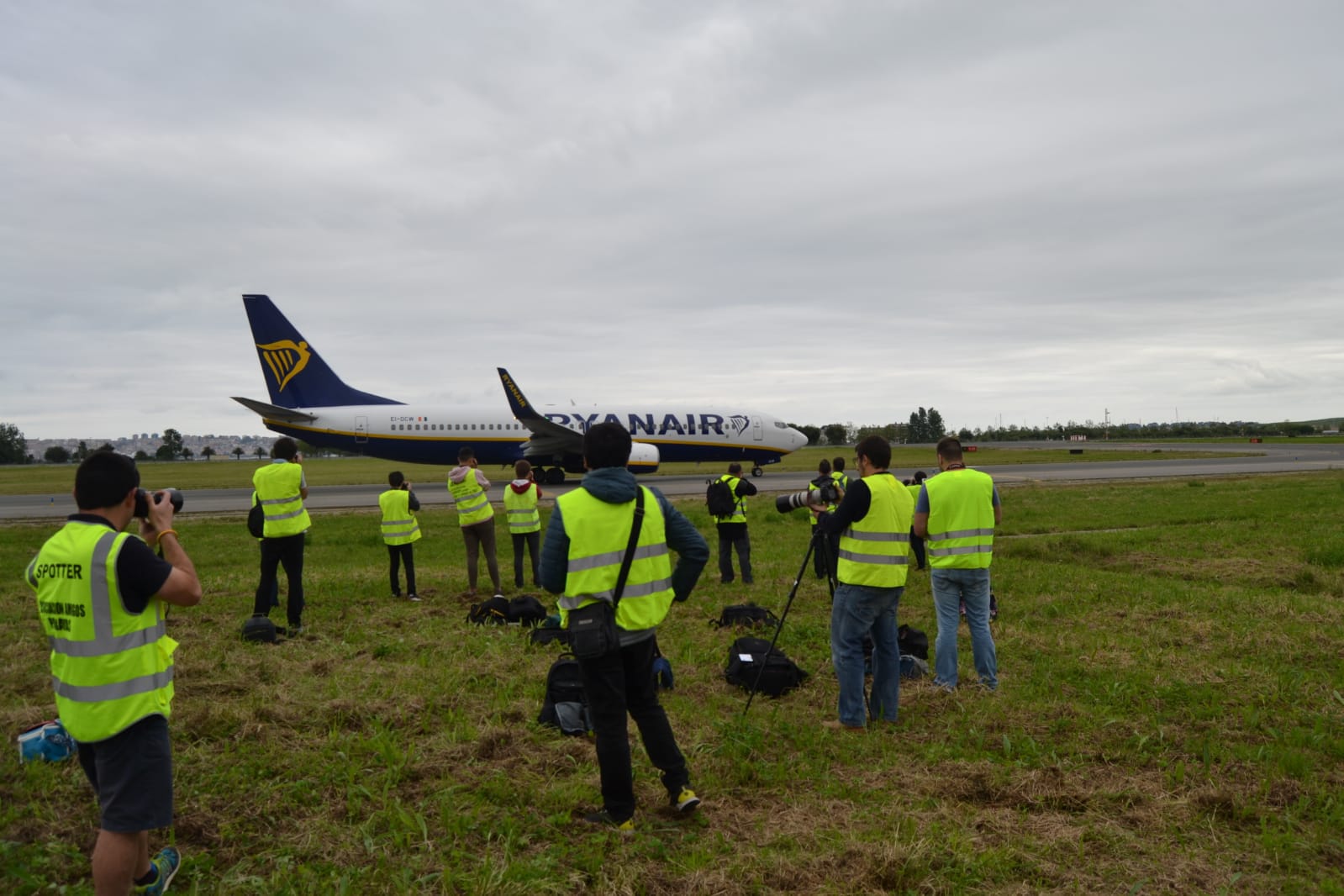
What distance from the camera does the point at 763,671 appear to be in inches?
256

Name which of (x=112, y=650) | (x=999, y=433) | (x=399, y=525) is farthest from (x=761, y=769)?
(x=999, y=433)

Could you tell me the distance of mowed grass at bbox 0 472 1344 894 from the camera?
3869mm

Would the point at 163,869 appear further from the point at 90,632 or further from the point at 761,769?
the point at 761,769

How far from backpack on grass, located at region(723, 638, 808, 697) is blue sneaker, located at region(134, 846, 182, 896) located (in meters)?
4.03

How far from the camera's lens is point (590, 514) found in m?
4.14

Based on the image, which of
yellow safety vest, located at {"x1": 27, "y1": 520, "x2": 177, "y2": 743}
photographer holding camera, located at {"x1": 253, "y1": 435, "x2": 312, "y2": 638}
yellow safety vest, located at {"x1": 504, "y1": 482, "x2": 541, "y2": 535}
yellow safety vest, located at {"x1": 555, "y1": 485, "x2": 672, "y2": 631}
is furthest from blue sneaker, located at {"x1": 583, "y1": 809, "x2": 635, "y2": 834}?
yellow safety vest, located at {"x1": 504, "y1": 482, "x2": 541, "y2": 535}

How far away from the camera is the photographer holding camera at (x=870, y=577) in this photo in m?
5.55

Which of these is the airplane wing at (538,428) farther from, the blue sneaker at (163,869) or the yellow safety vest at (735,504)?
the blue sneaker at (163,869)

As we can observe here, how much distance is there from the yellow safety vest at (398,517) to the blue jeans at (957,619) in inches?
257

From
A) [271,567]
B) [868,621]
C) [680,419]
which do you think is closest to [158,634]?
[868,621]

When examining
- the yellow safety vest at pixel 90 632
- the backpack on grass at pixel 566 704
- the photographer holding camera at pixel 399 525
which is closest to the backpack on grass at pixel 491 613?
the photographer holding camera at pixel 399 525

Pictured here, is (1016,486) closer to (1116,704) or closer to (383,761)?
(1116,704)

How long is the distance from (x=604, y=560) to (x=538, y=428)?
93.0 ft

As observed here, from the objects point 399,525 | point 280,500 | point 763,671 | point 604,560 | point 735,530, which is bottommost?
point 763,671
